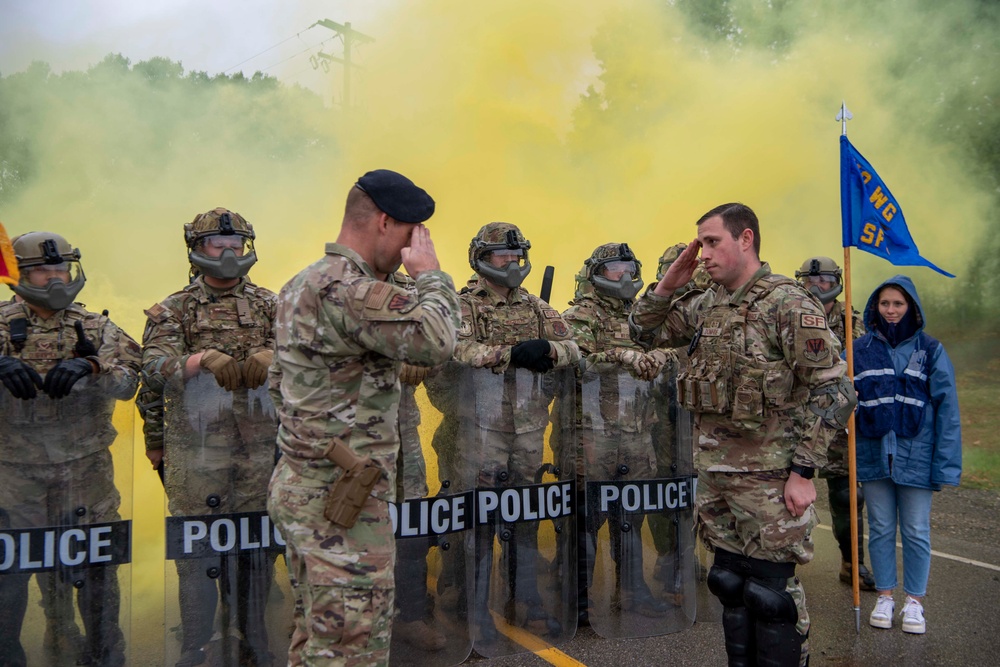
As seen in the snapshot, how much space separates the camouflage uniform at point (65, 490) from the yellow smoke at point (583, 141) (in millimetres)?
6287

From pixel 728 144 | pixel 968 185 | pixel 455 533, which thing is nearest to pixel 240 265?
pixel 455 533

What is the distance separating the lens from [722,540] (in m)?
3.53

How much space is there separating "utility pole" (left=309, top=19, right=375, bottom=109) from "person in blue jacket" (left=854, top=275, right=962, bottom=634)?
8.21 m

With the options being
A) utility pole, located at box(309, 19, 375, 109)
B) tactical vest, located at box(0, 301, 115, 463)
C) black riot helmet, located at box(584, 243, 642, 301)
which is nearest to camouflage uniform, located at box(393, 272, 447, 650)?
tactical vest, located at box(0, 301, 115, 463)

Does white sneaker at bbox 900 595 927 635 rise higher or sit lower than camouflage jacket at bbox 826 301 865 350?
lower

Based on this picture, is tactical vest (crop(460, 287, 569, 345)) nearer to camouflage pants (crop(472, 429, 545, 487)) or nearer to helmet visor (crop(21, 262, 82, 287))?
camouflage pants (crop(472, 429, 545, 487))

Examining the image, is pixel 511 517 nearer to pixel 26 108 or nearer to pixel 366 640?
pixel 366 640

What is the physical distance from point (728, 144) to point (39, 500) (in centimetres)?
1111

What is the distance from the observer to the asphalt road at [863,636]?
426 cm

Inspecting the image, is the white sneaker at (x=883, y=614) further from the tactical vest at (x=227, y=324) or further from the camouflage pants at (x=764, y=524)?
the tactical vest at (x=227, y=324)

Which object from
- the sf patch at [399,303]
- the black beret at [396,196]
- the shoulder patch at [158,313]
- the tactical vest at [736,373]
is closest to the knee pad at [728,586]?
the tactical vest at [736,373]

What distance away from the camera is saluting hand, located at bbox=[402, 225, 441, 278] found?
2.72 metres

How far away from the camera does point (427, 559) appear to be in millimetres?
4156

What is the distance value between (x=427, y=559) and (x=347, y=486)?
1711mm
